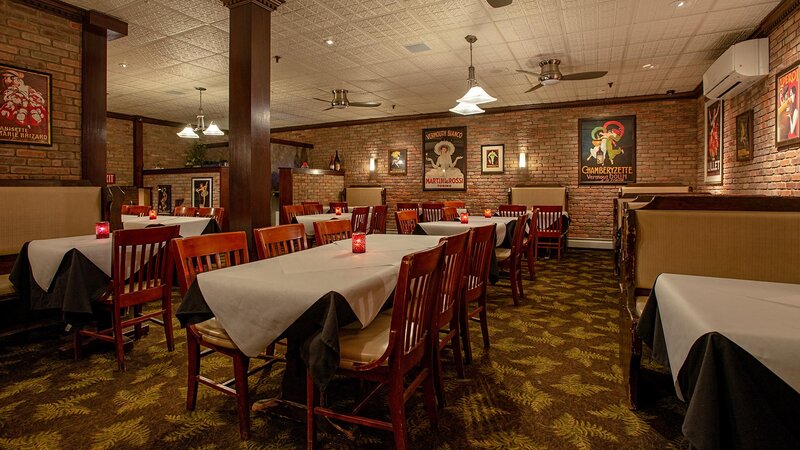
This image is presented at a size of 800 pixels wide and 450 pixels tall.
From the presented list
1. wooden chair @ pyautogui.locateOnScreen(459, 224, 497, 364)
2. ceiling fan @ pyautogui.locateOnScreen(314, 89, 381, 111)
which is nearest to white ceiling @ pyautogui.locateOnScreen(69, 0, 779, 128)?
ceiling fan @ pyautogui.locateOnScreen(314, 89, 381, 111)

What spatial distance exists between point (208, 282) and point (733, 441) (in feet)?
6.38

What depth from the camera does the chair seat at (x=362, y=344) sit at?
1712mm

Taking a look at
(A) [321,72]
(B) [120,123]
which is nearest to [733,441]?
(A) [321,72]

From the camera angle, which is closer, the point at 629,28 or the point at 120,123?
the point at 629,28

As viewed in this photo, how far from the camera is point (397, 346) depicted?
1.66m

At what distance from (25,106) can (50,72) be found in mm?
432

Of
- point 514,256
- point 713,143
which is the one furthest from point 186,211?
point 713,143

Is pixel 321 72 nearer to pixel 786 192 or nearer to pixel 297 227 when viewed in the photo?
pixel 297 227

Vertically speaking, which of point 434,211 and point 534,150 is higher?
point 534,150

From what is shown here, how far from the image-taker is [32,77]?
4.16 metres

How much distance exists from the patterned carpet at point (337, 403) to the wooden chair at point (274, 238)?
0.77 metres

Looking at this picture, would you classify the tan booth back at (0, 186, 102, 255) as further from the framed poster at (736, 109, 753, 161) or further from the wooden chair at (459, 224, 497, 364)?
the framed poster at (736, 109, 753, 161)

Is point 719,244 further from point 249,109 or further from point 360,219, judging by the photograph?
point 360,219

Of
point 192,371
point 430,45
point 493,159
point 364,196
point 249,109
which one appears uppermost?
point 430,45
